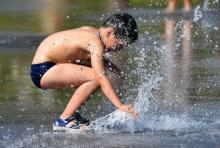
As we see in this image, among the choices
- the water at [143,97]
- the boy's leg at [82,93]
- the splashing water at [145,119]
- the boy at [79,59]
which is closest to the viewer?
the water at [143,97]

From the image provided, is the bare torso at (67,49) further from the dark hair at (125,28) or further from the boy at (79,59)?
the dark hair at (125,28)

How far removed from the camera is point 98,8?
19.8 meters

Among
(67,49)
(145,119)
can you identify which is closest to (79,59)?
(67,49)

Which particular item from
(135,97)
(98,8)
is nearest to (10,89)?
(135,97)

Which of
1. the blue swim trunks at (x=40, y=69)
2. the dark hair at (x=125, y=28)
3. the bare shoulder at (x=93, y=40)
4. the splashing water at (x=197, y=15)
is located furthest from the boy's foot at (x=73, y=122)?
the splashing water at (x=197, y=15)

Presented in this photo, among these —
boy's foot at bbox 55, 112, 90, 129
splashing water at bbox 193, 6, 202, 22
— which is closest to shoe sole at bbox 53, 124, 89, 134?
boy's foot at bbox 55, 112, 90, 129

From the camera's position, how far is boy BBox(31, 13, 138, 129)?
673 centimetres

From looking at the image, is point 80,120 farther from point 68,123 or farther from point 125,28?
point 125,28

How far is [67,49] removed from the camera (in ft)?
23.0

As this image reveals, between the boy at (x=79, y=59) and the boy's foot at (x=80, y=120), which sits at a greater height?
the boy at (x=79, y=59)

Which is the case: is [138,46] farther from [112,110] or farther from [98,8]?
[98,8]

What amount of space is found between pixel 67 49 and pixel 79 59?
15 centimetres

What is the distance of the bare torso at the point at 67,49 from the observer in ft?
22.8

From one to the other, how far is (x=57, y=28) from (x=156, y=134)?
349 inches
